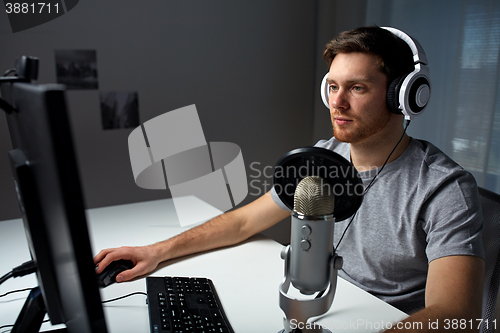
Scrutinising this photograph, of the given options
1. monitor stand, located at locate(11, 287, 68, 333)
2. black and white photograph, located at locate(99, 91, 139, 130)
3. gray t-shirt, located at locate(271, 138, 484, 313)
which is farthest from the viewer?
black and white photograph, located at locate(99, 91, 139, 130)

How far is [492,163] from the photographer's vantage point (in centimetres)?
171

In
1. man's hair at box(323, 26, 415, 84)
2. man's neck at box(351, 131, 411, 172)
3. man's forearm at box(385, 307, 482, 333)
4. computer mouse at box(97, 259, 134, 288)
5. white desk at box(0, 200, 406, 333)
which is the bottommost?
white desk at box(0, 200, 406, 333)

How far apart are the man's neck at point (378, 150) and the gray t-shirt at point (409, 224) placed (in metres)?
0.02

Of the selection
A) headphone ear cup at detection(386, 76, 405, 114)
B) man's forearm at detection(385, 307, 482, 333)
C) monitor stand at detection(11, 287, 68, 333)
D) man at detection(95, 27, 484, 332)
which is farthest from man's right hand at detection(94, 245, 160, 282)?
headphone ear cup at detection(386, 76, 405, 114)

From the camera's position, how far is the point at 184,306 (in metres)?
0.83

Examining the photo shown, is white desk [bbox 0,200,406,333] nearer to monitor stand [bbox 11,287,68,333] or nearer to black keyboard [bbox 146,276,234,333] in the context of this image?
black keyboard [bbox 146,276,234,333]

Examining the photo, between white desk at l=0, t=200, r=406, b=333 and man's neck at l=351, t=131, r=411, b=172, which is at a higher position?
man's neck at l=351, t=131, r=411, b=172

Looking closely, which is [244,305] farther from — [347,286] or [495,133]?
[495,133]

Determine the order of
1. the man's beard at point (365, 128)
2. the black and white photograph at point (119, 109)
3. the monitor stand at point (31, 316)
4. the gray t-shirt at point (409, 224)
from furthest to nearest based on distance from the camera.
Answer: the black and white photograph at point (119, 109) < the man's beard at point (365, 128) < the gray t-shirt at point (409, 224) < the monitor stand at point (31, 316)

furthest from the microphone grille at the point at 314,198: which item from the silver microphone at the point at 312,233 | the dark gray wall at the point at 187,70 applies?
the dark gray wall at the point at 187,70

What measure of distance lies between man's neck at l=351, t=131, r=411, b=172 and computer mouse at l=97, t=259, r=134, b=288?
734 millimetres

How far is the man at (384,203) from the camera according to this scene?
3.12 ft

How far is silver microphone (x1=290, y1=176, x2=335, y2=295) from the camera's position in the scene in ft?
2.10

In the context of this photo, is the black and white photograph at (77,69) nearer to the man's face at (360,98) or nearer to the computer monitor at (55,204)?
the man's face at (360,98)
